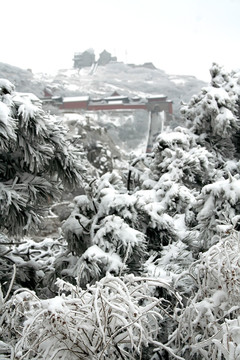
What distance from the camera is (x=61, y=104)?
175 ft

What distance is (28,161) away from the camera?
415cm

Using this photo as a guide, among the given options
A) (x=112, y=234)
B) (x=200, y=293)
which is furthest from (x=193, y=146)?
(x=200, y=293)

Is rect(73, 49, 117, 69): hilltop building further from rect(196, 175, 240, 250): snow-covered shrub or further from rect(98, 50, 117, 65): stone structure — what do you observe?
rect(196, 175, 240, 250): snow-covered shrub

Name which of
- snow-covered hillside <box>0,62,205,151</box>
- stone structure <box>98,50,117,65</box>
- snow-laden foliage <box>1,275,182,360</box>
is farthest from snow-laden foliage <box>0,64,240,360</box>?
A: stone structure <box>98,50,117,65</box>

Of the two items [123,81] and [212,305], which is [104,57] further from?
[212,305]

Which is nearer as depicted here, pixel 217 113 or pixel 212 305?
pixel 212 305

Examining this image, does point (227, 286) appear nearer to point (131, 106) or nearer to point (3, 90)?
point (3, 90)

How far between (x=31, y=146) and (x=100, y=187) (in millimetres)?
834

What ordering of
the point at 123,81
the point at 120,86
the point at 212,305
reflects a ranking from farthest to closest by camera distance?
the point at 123,81 < the point at 120,86 < the point at 212,305

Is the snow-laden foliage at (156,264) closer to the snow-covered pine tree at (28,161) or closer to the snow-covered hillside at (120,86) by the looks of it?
the snow-covered pine tree at (28,161)

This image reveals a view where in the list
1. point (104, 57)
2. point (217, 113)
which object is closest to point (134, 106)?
point (217, 113)

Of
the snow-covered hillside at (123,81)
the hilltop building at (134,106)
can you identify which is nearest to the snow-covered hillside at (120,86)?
the snow-covered hillside at (123,81)

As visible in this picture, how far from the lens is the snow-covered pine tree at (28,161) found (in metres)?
3.92

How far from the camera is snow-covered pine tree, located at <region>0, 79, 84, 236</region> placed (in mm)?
3923
